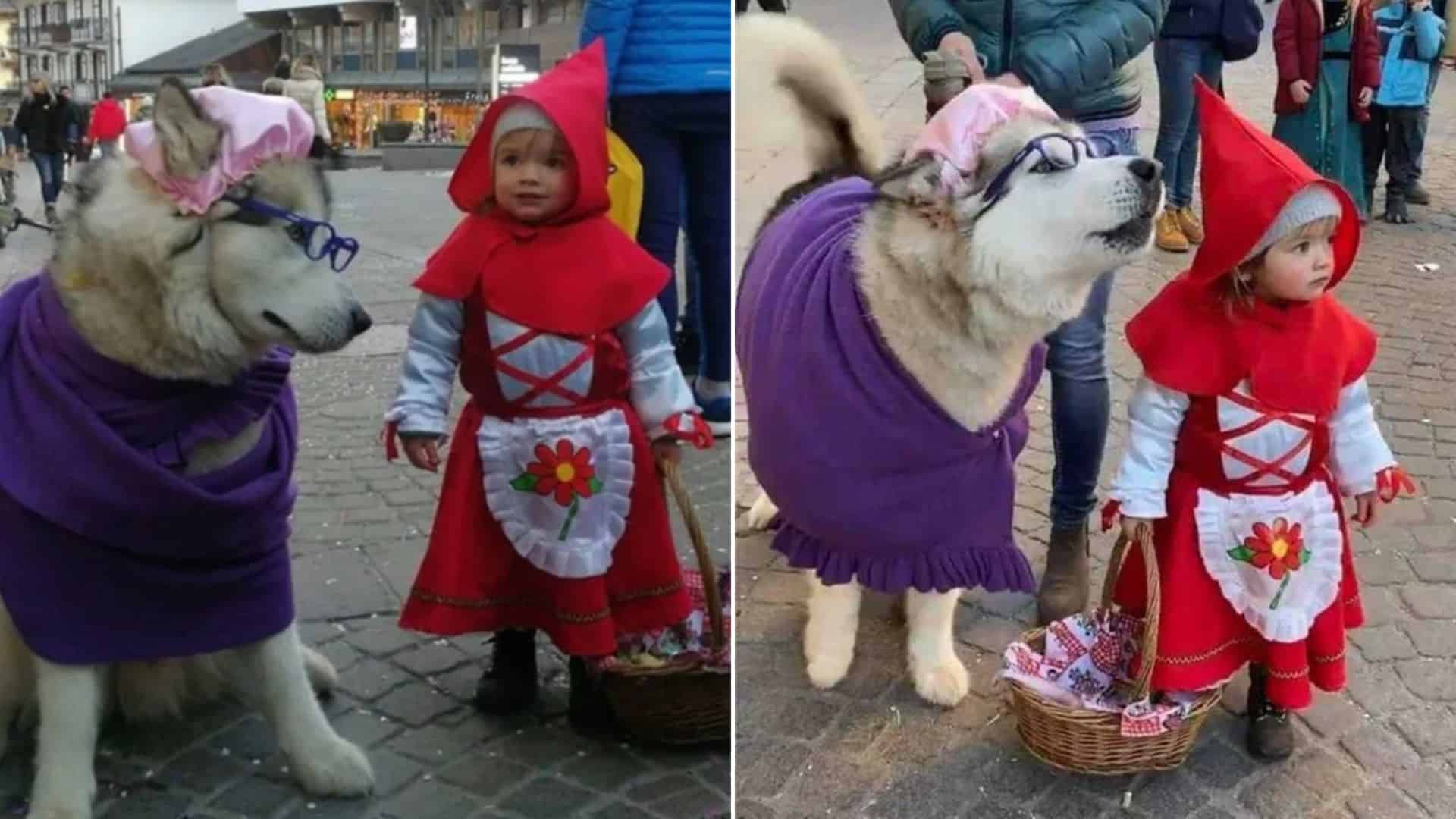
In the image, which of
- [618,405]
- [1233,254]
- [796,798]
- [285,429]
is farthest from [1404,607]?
[285,429]

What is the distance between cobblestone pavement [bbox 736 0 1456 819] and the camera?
3.20 m

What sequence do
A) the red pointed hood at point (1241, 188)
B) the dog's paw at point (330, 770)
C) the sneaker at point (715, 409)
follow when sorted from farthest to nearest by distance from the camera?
the sneaker at point (715, 409) < the dog's paw at point (330, 770) < the red pointed hood at point (1241, 188)

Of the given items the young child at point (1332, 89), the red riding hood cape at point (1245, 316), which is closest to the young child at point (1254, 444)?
the red riding hood cape at point (1245, 316)

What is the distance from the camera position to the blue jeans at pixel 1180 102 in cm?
737

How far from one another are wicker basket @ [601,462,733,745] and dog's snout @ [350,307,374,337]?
2.44ft

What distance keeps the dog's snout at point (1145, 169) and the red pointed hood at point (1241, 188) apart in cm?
25

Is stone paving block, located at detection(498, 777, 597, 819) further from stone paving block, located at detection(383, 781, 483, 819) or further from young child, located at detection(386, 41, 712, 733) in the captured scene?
young child, located at detection(386, 41, 712, 733)

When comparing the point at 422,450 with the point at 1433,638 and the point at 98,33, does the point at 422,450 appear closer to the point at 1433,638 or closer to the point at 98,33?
the point at 98,33

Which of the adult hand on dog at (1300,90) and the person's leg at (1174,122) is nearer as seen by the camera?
the person's leg at (1174,122)

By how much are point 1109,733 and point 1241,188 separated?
1.23 m

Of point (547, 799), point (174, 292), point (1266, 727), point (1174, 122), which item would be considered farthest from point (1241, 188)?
point (1174, 122)

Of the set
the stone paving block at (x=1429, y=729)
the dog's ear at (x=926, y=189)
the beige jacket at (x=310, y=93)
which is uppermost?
the beige jacket at (x=310, y=93)

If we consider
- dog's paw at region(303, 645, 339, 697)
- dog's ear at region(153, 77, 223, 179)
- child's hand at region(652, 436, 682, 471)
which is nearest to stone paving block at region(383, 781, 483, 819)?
dog's paw at region(303, 645, 339, 697)

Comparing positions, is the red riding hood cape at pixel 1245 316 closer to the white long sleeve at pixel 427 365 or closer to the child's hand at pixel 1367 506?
the child's hand at pixel 1367 506
